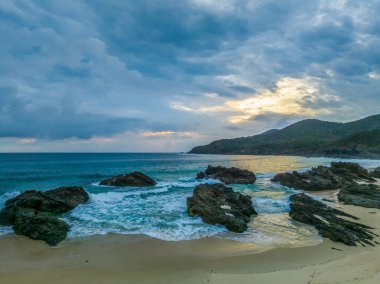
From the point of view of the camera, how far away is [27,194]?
73.8 ft

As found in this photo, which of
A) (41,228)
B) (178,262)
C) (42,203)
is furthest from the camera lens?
(42,203)

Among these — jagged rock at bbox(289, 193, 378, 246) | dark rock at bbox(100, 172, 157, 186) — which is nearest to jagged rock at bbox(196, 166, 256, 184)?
dark rock at bbox(100, 172, 157, 186)

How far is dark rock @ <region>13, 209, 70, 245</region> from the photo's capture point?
47.9ft

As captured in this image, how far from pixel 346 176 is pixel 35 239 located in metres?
43.1

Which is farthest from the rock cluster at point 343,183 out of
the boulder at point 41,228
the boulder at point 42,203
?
the boulder at point 42,203

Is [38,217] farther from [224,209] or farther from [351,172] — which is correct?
[351,172]

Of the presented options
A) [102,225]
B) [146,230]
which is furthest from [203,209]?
[102,225]

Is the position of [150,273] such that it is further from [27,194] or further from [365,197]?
[365,197]

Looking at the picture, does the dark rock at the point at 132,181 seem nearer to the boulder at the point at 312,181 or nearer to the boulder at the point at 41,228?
the boulder at the point at 312,181

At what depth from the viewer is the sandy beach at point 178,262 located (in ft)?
33.1

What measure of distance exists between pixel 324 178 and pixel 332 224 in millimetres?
23863

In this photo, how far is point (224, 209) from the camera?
20.4 metres

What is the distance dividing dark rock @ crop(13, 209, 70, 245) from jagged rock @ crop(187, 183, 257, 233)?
8.73m

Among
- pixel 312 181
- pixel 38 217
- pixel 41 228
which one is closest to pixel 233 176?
pixel 312 181
